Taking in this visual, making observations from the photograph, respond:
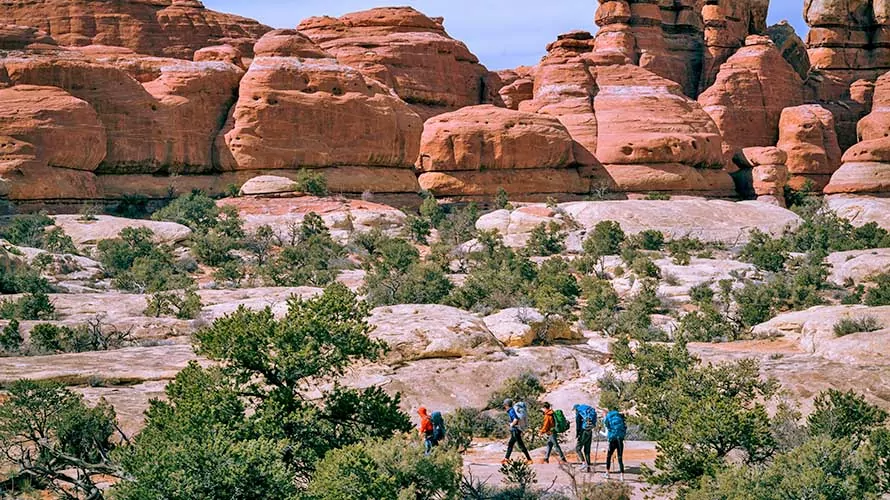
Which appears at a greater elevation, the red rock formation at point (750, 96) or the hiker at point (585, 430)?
the red rock formation at point (750, 96)

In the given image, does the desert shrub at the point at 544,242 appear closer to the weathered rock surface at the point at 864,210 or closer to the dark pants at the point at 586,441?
the weathered rock surface at the point at 864,210

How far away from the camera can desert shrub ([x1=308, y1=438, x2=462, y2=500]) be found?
13.9 metres

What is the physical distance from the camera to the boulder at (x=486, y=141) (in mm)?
50844

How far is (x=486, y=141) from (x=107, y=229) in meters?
16.5

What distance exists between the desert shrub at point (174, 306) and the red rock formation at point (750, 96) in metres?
38.6

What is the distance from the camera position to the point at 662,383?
21703 mm

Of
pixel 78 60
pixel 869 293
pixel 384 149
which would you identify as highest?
pixel 78 60

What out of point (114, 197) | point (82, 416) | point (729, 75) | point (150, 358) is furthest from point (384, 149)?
point (82, 416)

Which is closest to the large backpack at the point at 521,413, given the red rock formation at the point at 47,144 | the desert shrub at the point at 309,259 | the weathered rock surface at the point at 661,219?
the desert shrub at the point at 309,259

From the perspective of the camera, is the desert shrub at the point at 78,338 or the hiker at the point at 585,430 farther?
the desert shrub at the point at 78,338

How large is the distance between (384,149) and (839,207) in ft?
69.7

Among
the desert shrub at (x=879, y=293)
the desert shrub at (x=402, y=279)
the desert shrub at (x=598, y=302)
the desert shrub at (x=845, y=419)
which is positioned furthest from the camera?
the desert shrub at (x=879, y=293)

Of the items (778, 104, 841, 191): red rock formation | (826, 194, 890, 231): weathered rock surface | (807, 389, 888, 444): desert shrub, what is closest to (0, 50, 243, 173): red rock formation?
(826, 194, 890, 231): weathered rock surface

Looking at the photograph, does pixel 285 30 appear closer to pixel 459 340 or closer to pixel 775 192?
pixel 775 192
